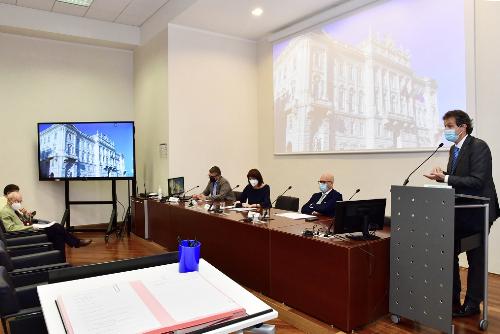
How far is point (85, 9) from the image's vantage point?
5910mm

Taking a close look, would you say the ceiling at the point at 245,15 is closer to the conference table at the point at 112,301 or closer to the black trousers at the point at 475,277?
the black trousers at the point at 475,277

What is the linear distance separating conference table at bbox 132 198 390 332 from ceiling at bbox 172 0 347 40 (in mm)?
3023

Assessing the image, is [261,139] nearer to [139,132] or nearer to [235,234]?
[139,132]

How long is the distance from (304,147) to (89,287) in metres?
4.91

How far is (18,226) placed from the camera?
13.2 ft

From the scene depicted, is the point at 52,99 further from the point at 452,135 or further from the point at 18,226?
the point at 452,135

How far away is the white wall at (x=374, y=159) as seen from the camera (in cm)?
377

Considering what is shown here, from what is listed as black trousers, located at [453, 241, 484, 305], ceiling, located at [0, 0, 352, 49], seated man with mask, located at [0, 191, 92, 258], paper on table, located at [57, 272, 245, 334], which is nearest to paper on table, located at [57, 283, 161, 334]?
paper on table, located at [57, 272, 245, 334]

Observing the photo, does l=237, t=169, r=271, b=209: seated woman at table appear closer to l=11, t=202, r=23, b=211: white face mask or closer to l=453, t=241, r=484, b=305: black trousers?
l=453, t=241, r=484, b=305: black trousers

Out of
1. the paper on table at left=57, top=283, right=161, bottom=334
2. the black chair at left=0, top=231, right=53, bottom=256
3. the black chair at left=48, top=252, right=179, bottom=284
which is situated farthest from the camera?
the black chair at left=0, top=231, right=53, bottom=256

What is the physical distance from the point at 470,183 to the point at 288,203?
7.59 feet

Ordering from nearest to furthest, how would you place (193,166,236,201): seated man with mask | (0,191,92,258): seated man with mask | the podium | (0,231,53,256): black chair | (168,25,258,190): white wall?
the podium < (0,231,53,256): black chair < (0,191,92,258): seated man with mask < (193,166,236,201): seated man with mask < (168,25,258,190): white wall

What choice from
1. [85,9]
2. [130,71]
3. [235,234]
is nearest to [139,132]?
[130,71]

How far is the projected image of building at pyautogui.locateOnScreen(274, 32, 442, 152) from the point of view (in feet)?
14.5
